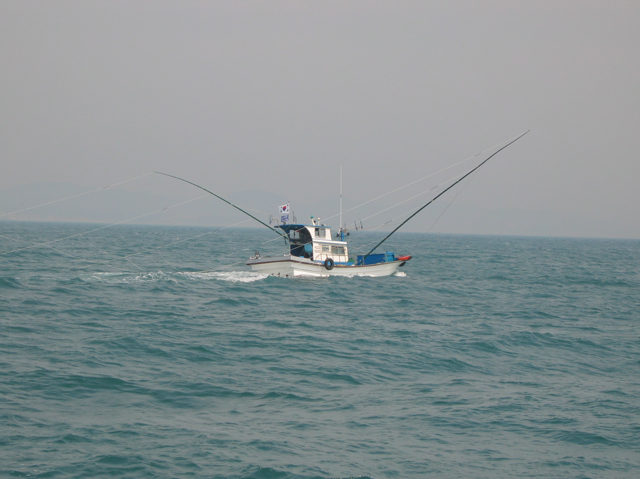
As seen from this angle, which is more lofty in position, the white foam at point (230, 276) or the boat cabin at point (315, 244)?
the boat cabin at point (315, 244)

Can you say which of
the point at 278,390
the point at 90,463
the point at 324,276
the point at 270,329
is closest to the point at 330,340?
the point at 270,329

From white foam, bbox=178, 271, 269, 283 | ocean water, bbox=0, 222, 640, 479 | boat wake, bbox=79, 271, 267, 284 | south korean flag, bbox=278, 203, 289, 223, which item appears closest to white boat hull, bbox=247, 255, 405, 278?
white foam, bbox=178, 271, 269, 283

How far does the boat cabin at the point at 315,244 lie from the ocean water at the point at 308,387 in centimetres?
904

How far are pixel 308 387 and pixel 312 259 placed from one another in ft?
83.4

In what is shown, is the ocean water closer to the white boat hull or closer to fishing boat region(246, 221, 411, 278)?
the white boat hull

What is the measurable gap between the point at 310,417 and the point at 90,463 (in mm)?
5240

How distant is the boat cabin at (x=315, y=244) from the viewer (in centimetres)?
4247

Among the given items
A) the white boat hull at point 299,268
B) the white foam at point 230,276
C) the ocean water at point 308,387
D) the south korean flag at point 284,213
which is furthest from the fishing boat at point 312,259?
the ocean water at point 308,387

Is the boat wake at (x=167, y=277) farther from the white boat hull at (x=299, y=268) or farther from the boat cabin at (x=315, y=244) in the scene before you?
the boat cabin at (x=315, y=244)

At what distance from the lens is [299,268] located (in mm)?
41375

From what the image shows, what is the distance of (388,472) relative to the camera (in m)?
12.2

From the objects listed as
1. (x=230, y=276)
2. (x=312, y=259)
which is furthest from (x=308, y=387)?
(x=230, y=276)

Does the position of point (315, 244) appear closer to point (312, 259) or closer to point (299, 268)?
point (312, 259)

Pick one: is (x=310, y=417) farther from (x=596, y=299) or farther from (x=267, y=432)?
(x=596, y=299)
